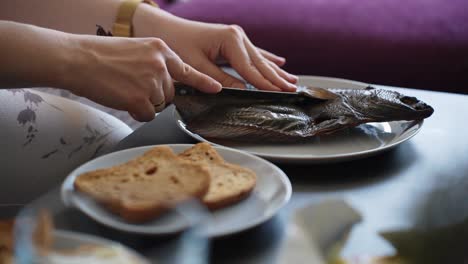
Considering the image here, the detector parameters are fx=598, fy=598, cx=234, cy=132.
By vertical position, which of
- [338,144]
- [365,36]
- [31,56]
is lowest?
[365,36]

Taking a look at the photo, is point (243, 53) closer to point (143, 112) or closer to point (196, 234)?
point (143, 112)

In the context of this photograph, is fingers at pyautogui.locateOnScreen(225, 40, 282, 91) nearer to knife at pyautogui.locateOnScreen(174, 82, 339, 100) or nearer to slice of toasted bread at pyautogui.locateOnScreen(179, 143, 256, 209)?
knife at pyautogui.locateOnScreen(174, 82, 339, 100)

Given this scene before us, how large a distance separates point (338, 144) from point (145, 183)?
348mm

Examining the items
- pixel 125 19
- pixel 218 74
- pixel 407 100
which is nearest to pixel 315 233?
pixel 407 100

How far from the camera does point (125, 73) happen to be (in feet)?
2.62

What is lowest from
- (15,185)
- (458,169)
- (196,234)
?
(15,185)

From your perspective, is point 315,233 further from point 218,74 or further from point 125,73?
point 218,74

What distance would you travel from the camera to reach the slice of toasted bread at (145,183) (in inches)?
21.2

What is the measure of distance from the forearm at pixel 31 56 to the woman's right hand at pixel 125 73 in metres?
0.01

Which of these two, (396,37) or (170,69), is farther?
(396,37)

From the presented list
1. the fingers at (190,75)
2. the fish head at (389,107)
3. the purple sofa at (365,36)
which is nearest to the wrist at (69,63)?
the fingers at (190,75)

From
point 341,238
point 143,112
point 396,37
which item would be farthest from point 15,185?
point 396,37

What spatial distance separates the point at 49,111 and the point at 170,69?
252 mm

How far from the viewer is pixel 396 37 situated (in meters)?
1.71
